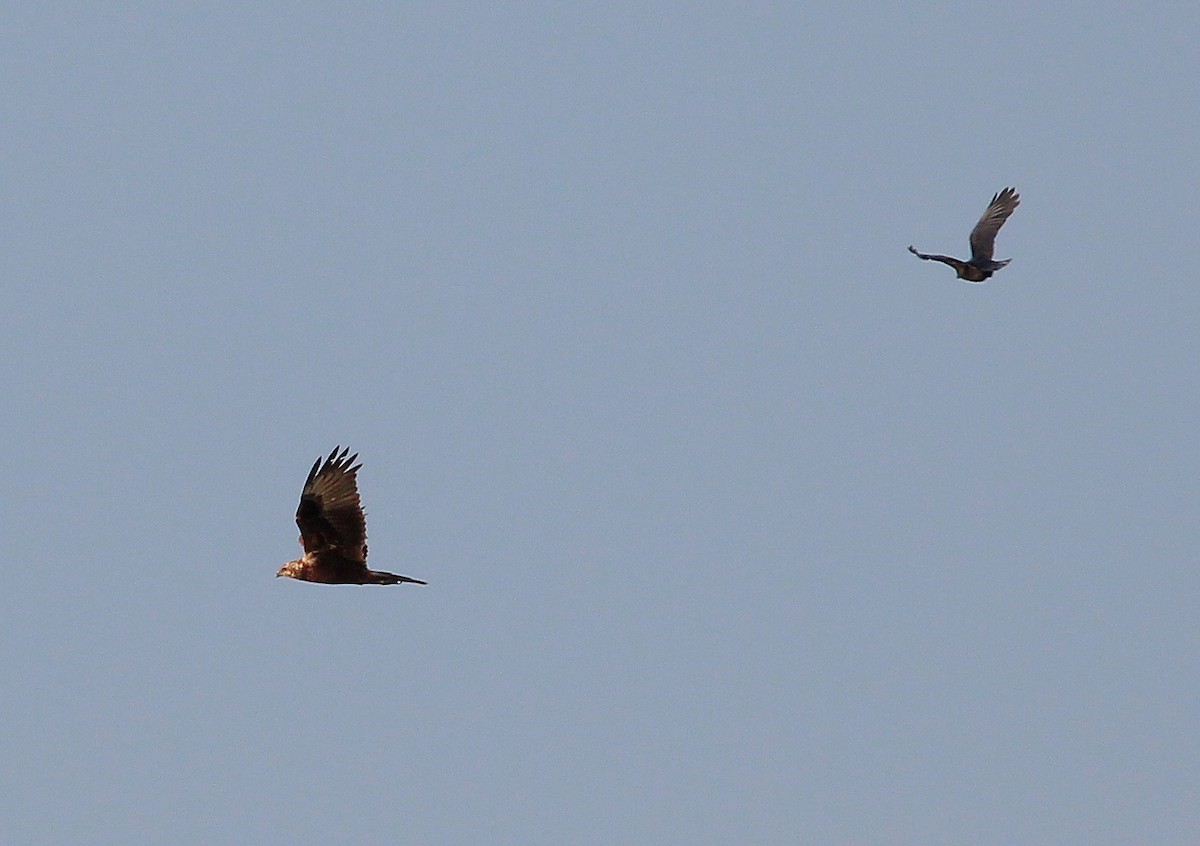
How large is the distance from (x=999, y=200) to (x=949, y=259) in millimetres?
3131

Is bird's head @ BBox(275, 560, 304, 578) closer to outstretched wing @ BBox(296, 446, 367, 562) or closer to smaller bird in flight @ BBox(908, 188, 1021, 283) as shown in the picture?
outstretched wing @ BBox(296, 446, 367, 562)

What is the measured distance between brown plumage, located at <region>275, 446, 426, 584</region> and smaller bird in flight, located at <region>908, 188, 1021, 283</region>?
14.1 metres

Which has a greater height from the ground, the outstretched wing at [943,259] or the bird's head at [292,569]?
the outstretched wing at [943,259]

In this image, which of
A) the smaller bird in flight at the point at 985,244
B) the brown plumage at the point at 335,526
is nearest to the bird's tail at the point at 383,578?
the brown plumage at the point at 335,526

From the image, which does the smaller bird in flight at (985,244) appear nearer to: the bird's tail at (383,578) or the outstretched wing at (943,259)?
the outstretched wing at (943,259)

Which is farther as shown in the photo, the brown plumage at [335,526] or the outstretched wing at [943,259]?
the outstretched wing at [943,259]

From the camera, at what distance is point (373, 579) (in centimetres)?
3541

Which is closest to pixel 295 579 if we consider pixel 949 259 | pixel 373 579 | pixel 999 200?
pixel 373 579

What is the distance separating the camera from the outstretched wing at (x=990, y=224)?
4641cm

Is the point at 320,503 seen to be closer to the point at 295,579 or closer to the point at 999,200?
the point at 295,579

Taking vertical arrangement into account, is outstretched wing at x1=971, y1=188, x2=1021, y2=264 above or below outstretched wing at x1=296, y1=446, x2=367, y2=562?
above

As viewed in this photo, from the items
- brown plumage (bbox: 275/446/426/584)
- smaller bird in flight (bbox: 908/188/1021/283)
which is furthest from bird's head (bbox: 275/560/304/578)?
smaller bird in flight (bbox: 908/188/1021/283)

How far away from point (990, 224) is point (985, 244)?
0.62 meters

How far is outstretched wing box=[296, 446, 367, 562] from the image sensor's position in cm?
3506
